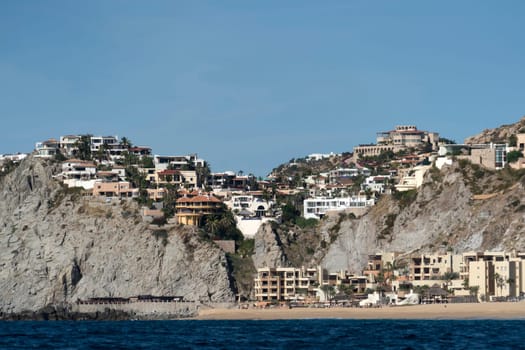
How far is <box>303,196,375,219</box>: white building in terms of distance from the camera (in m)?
168

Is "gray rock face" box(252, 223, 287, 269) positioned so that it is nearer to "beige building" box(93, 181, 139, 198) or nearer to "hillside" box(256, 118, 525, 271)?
"hillside" box(256, 118, 525, 271)

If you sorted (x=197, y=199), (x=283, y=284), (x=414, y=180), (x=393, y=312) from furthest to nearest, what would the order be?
(x=414, y=180) → (x=197, y=199) → (x=283, y=284) → (x=393, y=312)

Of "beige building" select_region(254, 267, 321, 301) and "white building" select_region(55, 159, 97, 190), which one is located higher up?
"white building" select_region(55, 159, 97, 190)

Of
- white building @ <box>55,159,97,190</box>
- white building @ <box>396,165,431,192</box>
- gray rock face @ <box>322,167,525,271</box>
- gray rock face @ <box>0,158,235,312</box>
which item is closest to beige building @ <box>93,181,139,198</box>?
white building @ <box>55,159,97,190</box>

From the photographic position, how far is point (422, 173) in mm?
161875

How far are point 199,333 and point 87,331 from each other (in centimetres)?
1249

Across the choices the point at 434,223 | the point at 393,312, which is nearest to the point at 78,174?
the point at 434,223

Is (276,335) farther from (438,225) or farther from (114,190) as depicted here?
(114,190)

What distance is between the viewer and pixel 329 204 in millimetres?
172125

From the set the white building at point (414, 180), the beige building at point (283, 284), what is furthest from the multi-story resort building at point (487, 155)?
the beige building at point (283, 284)

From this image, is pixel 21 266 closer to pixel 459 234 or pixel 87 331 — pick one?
pixel 87 331

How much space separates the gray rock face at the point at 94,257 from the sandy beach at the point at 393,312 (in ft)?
21.1

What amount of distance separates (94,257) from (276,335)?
54378 millimetres

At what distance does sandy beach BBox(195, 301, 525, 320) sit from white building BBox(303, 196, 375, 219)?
2851 centimetres
